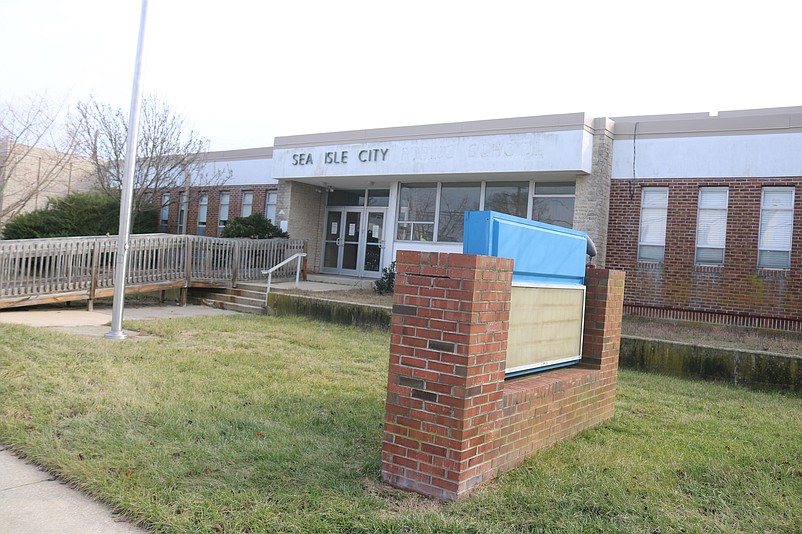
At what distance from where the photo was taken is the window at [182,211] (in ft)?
79.5

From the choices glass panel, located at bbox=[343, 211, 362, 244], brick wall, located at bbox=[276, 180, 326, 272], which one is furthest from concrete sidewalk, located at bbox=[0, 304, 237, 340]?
glass panel, located at bbox=[343, 211, 362, 244]

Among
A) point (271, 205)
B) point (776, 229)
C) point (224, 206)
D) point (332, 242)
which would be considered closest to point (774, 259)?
point (776, 229)

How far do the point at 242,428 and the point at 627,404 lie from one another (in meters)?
4.31

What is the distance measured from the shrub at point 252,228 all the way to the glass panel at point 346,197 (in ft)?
9.11

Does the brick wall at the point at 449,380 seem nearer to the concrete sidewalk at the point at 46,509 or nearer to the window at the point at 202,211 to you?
the concrete sidewalk at the point at 46,509

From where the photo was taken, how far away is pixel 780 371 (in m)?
8.52

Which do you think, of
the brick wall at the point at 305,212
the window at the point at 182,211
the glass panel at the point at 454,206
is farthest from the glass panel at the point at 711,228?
the window at the point at 182,211

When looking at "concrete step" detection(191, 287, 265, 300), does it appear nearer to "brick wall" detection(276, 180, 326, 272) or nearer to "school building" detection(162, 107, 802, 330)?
"brick wall" detection(276, 180, 326, 272)

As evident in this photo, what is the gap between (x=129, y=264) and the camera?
14125mm

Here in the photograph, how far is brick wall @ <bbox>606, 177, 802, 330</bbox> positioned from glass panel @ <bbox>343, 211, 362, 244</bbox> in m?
8.43

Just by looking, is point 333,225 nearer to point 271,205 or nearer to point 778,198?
point 271,205

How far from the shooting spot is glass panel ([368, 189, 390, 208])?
20000 millimetres

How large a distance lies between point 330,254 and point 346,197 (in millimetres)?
1990

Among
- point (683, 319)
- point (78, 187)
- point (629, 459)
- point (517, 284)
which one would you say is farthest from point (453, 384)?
point (78, 187)
